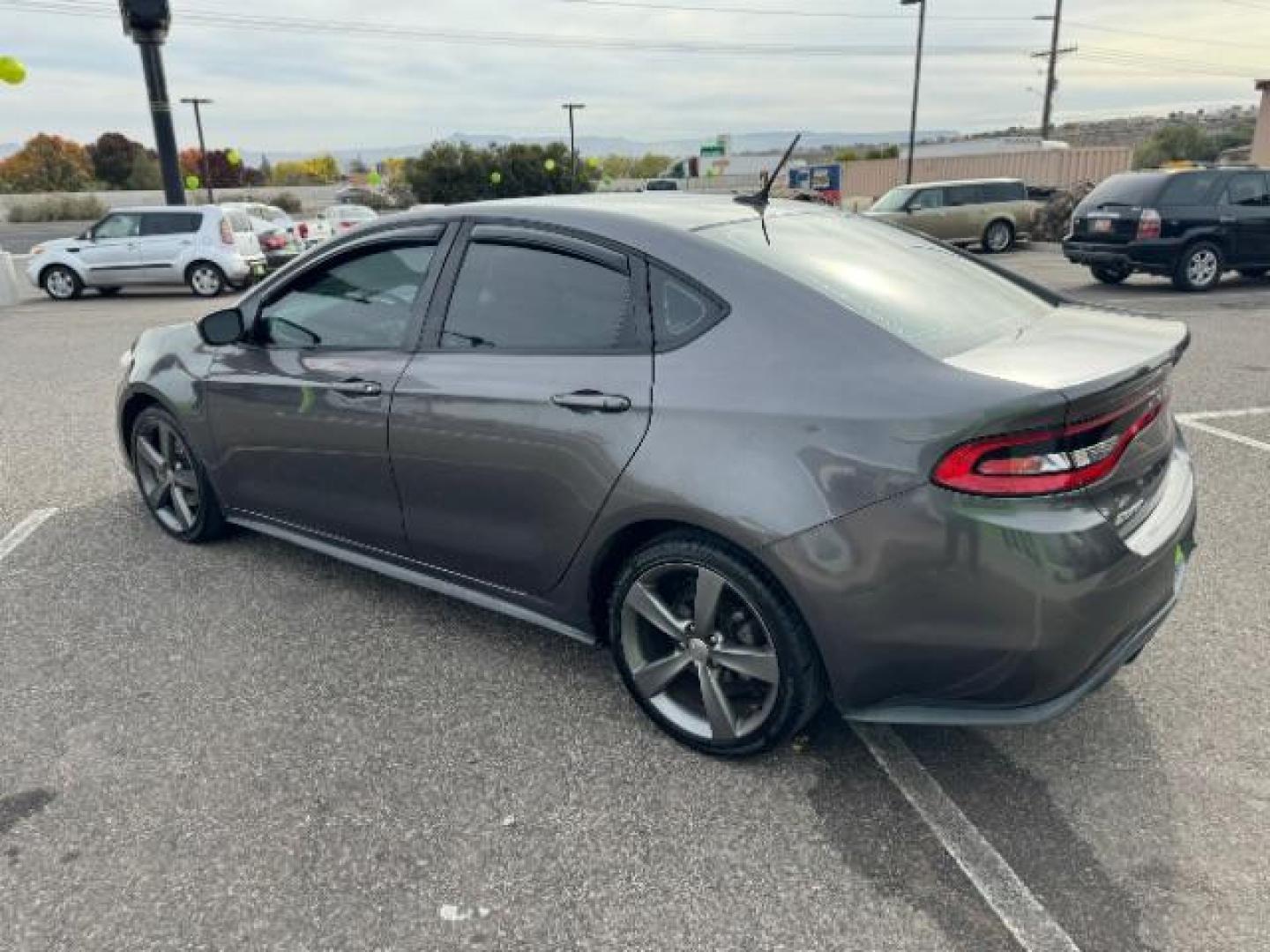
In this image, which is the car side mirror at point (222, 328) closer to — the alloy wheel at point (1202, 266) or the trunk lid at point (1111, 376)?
the trunk lid at point (1111, 376)

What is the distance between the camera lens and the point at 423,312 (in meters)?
3.21

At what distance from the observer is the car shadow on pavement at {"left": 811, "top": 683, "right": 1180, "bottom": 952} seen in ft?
6.97

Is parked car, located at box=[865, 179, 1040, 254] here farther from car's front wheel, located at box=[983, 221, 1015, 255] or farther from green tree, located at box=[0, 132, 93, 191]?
green tree, located at box=[0, 132, 93, 191]

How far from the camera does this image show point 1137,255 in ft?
40.5

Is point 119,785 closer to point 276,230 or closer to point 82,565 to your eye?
point 82,565

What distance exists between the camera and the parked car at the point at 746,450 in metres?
2.20

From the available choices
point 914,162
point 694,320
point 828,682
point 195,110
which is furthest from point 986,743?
point 195,110

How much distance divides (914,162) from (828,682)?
140 feet

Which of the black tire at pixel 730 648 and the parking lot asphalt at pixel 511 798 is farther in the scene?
the black tire at pixel 730 648

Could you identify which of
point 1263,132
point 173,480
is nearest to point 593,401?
point 173,480

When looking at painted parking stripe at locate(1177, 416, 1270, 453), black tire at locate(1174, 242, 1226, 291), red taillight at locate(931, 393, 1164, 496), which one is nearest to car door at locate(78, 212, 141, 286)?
painted parking stripe at locate(1177, 416, 1270, 453)

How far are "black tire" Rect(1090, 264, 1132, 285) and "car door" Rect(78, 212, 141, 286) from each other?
14.7 metres

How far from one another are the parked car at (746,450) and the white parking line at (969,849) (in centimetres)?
30

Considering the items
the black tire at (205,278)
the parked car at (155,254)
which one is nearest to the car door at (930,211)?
the parked car at (155,254)
